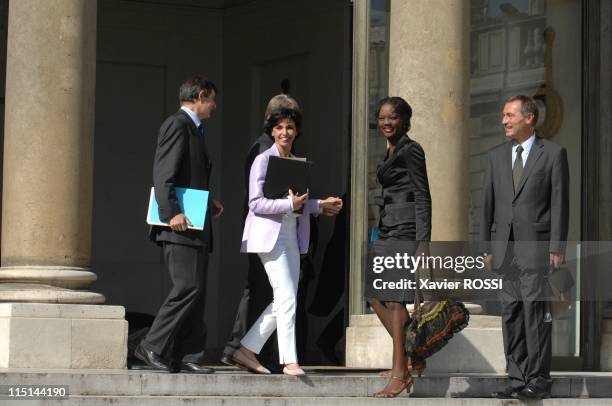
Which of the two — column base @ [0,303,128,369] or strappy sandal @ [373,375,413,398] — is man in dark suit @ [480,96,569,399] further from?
column base @ [0,303,128,369]

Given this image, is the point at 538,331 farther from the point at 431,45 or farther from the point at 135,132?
the point at 135,132

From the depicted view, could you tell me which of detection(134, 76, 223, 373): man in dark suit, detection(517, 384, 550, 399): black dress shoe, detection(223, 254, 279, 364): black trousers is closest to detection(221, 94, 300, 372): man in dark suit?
detection(223, 254, 279, 364): black trousers

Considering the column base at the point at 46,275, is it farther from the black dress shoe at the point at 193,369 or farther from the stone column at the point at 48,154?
the black dress shoe at the point at 193,369

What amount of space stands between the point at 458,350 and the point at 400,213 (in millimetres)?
1762

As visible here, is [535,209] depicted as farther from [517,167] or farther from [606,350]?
[606,350]

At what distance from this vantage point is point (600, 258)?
45.9 feet

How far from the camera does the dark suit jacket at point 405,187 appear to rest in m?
10.0

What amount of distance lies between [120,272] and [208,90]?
6.37m

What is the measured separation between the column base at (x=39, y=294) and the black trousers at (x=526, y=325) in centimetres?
288

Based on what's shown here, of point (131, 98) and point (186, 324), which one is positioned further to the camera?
point (131, 98)

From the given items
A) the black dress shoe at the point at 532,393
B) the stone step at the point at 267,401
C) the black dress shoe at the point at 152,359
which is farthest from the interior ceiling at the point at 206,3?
the black dress shoe at the point at 532,393

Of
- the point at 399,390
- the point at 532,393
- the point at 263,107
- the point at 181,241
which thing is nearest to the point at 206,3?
the point at 263,107

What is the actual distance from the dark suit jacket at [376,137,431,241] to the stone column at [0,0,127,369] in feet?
6.79

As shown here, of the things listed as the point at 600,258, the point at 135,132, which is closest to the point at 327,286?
the point at 600,258
